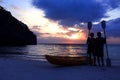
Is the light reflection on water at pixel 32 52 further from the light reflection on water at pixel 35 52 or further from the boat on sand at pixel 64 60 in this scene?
the boat on sand at pixel 64 60

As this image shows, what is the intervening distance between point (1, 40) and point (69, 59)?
425 ft

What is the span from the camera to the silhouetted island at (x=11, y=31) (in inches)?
5197

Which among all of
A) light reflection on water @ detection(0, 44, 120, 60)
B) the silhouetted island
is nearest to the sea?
light reflection on water @ detection(0, 44, 120, 60)

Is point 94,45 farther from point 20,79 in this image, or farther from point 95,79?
point 20,79

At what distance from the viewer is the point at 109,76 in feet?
40.4

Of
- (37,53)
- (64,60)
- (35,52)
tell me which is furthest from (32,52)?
(64,60)

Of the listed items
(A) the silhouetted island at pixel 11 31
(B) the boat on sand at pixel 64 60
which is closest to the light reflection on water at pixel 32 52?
(B) the boat on sand at pixel 64 60

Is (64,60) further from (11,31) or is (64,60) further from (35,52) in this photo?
(11,31)

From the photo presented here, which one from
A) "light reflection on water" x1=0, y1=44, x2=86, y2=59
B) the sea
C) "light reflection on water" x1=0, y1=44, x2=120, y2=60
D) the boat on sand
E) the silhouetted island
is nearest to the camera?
the boat on sand

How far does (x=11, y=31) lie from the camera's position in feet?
452

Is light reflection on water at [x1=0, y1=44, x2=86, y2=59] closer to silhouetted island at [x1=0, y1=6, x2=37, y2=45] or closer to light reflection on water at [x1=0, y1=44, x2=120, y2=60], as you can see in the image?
light reflection on water at [x1=0, y1=44, x2=120, y2=60]

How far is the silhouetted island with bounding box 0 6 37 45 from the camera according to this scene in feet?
433

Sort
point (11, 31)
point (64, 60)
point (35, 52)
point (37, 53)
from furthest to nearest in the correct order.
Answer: point (11, 31) < point (35, 52) < point (37, 53) < point (64, 60)

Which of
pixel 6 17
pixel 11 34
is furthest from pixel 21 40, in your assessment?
pixel 6 17
